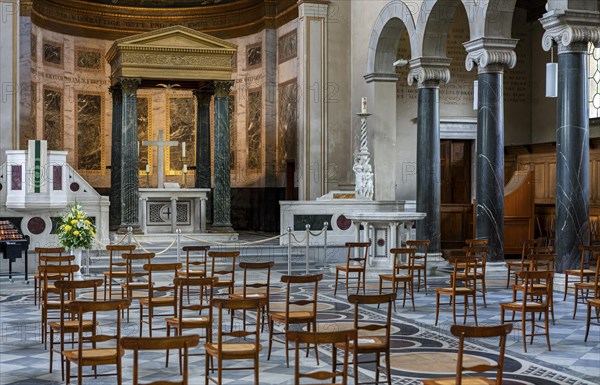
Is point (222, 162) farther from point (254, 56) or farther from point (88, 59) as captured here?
point (88, 59)

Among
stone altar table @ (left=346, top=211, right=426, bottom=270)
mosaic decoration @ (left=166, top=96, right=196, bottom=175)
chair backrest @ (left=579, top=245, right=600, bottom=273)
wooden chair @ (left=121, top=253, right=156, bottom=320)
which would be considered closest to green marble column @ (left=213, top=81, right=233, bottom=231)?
stone altar table @ (left=346, top=211, right=426, bottom=270)

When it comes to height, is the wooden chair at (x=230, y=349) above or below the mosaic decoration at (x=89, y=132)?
below

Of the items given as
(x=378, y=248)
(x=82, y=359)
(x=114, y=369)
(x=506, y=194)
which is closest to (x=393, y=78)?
(x=506, y=194)

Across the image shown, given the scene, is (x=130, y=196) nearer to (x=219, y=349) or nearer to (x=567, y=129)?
(x=567, y=129)

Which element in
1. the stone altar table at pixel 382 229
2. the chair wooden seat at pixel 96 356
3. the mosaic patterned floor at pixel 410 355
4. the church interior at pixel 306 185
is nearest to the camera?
the chair wooden seat at pixel 96 356

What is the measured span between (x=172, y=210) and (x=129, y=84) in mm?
3114

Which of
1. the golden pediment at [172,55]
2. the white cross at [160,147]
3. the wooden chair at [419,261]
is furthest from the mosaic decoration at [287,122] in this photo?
the wooden chair at [419,261]

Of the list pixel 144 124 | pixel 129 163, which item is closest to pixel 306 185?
pixel 129 163

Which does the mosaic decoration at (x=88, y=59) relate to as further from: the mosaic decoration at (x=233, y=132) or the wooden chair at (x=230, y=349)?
the wooden chair at (x=230, y=349)

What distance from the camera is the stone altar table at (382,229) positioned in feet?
50.5

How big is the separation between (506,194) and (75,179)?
9.28m

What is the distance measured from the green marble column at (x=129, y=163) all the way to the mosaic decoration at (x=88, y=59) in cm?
595

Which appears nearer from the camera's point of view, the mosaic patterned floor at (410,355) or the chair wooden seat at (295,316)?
the mosaic patterned floor at (410,355)

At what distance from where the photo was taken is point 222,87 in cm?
2000
